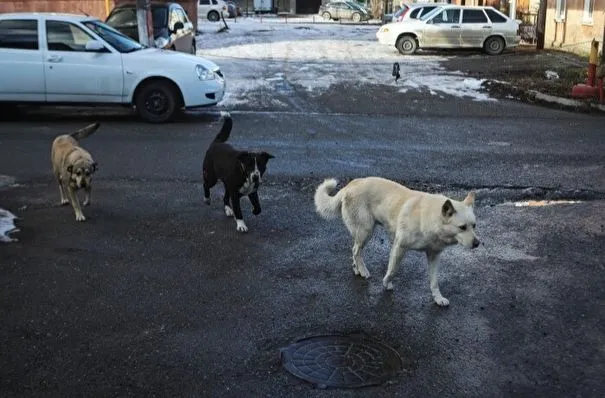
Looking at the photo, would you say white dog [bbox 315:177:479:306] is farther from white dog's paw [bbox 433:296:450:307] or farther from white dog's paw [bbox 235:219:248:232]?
white dog's paw [bbox 235:219:248:232]

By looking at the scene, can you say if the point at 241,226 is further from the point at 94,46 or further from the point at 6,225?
the point at 94,46

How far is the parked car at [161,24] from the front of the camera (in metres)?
19.0

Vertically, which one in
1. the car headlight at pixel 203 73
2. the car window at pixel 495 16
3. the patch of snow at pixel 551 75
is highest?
the car window at pixel 495 16

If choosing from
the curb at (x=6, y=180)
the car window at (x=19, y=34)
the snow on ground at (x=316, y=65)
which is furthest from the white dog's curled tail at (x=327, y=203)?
the snow on ground at (x=316, y=65)

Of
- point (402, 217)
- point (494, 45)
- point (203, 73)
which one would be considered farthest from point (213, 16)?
point (402, 217)

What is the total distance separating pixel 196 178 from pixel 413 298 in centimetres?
422

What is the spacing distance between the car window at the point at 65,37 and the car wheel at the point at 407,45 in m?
16.6

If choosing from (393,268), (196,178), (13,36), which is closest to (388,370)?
(393,268)

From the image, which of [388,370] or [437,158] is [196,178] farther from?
[388,370]

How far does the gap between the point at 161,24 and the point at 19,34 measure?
771 cm

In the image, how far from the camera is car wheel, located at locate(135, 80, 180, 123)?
1266cm

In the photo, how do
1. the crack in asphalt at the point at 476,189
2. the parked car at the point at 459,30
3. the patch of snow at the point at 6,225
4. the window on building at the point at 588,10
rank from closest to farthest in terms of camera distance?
the patch of snow at the point at 6,225 < the crack in asphalt at the point at 476,189 < the window on building at the point at 588,10 < the parked car at the point at 459,30

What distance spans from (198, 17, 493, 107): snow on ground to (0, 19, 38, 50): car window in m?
3.95

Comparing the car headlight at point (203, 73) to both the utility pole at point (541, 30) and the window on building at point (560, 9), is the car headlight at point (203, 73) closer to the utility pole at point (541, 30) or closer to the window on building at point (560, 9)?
the utility pole at point (541, 30)
